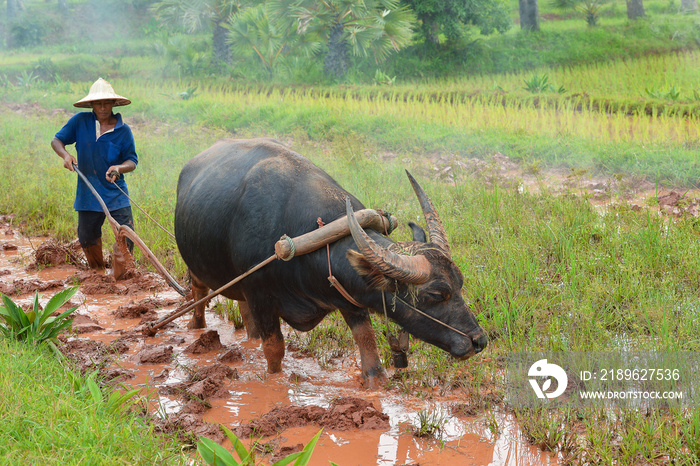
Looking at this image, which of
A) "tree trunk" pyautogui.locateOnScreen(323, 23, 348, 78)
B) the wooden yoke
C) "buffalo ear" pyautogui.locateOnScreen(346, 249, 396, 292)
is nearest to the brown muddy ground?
"buffalo ear" pyautogui.locateOnScreen(346, 249, 396, 292)

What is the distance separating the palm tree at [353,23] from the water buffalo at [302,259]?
446 inches

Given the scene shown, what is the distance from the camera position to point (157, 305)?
4.72 m

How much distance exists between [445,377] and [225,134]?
7691 millimetres

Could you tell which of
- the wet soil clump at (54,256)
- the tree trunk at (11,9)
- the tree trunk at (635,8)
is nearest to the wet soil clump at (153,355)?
the wet soil clump at (54,256)

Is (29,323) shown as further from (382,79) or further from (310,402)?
(382,79)

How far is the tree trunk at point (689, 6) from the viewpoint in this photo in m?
15.0

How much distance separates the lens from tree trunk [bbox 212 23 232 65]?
1894 cm

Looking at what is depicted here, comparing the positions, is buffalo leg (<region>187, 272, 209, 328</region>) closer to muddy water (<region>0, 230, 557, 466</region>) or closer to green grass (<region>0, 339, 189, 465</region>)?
muddy water (<region>0, 230, 557, 466</region>)

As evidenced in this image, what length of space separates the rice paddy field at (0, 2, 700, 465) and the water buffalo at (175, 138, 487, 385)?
382 millimetres

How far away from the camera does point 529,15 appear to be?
1650 cm

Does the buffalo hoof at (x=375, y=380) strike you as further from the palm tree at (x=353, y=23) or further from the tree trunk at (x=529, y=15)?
the tree trunk at (x=529, y=15)

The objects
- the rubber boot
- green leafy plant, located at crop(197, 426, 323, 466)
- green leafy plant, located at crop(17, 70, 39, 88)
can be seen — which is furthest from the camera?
green leafy plant, located at crop(17, 70, 39, 88)

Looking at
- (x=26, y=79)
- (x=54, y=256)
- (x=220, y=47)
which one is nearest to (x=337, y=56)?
(x=220, y=47)

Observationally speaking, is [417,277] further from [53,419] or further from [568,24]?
[568,24]
